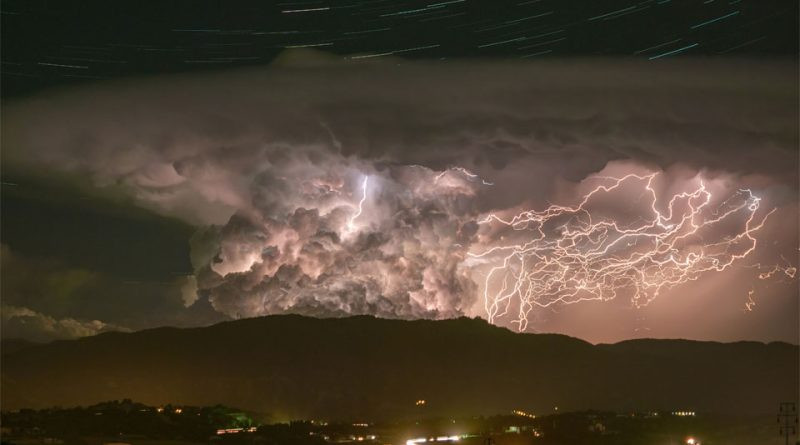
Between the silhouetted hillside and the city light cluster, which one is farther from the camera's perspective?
the silhouetted hillside

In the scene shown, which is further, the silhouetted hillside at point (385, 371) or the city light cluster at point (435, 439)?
the silhouetted hillside at point (385, 371)

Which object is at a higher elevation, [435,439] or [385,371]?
[385,371]

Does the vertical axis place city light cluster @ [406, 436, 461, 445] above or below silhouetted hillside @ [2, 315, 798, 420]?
below

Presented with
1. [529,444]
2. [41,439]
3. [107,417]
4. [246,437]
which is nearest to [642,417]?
[529,444]

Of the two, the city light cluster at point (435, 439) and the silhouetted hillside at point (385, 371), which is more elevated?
the silhouetted hillside at point (385, 371)

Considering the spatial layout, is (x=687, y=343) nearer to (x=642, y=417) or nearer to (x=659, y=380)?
(x=659, y=380)

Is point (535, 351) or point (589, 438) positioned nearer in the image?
point (589, 438)

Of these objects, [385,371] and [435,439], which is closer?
[435,439]

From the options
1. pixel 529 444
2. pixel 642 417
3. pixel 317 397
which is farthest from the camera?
pixel 317 397
